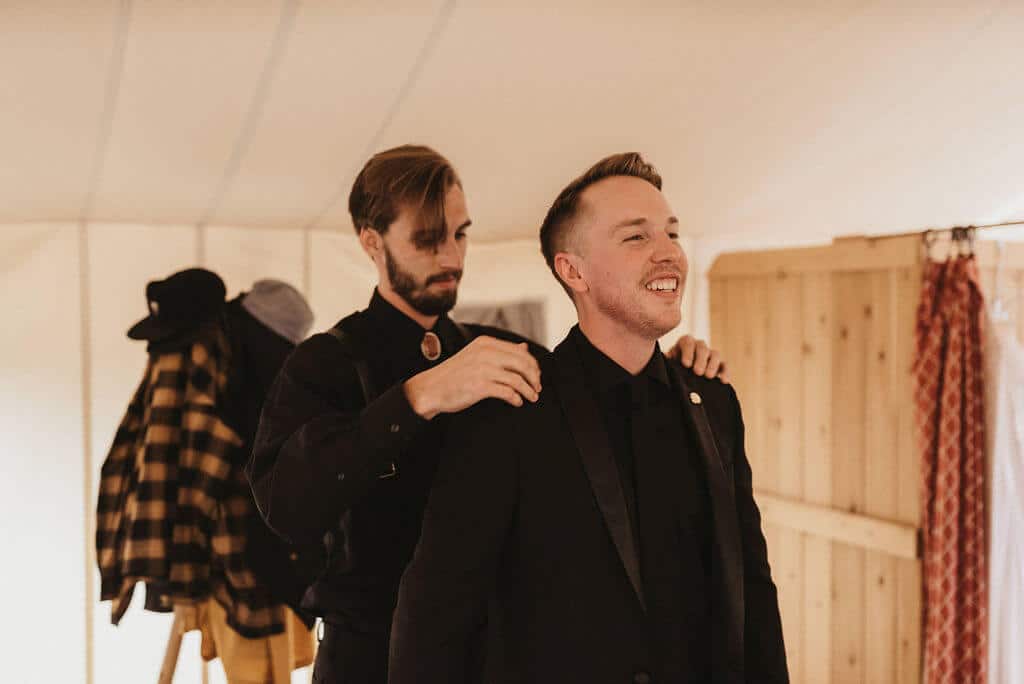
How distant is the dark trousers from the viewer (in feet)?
4.43

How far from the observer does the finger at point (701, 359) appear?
1.32 meters

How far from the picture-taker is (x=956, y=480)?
2385 mm

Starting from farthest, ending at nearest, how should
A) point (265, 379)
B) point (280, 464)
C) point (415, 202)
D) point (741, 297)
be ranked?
point (741, 297)
point (265, 379)
point (415, 202)
point (280, 464)

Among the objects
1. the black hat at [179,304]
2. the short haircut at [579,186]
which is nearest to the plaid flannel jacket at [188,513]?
the black hat at [179,304]

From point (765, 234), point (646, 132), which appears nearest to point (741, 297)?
point (765, 234)

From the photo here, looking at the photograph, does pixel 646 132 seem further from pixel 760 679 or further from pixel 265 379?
pixel 760 679

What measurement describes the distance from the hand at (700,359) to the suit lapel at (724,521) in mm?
108

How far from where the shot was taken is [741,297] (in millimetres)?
3197

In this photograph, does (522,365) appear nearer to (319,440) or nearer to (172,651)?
(319,440)

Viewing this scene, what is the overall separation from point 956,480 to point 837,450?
466mm

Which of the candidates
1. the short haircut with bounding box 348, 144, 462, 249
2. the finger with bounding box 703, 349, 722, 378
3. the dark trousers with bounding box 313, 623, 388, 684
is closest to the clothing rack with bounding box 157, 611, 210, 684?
the dark trousers with bounding box 313, 623, 388, 684

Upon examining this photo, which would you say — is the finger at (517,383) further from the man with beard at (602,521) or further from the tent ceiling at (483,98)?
the tent ceiling at (483,98)

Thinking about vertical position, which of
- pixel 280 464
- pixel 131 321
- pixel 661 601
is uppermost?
pixel 131 321

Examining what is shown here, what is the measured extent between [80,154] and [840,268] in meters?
2.28
